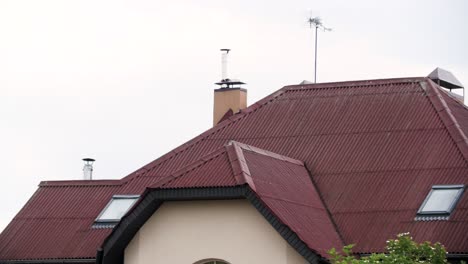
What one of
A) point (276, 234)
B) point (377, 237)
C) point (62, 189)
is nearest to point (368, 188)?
point (377, 237)

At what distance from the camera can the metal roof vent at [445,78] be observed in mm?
46875

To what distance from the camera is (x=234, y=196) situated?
108 feet

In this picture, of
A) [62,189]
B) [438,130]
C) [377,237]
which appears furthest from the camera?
[62,189]

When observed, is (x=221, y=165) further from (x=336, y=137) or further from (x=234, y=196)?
(x=336, y=137)

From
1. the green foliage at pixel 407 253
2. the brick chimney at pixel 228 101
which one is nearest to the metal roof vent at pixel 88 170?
the brick chimney at pixel 228 101

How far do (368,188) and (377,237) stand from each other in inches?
81.0

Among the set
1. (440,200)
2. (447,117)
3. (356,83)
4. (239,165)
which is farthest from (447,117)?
(239,165)

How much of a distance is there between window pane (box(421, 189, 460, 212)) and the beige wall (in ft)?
13.3

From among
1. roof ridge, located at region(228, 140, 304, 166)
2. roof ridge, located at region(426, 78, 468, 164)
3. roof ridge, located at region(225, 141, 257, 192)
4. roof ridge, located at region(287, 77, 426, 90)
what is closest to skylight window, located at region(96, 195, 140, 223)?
roof ridge, located at region(228, 140, 304, 166)

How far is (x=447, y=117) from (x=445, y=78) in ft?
32.4

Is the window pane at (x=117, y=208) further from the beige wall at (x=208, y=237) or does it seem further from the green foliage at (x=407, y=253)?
Answer: the green foliage at (x=407, y=253)

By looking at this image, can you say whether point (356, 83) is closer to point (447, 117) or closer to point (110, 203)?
point (447, 117)

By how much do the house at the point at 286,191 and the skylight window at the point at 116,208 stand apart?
0.14 ft

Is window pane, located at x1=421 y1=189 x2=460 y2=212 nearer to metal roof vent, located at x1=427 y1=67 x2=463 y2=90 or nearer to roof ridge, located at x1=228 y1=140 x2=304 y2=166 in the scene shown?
roof ridge, located at x1=228 y1=140 x2=304 y2=166
